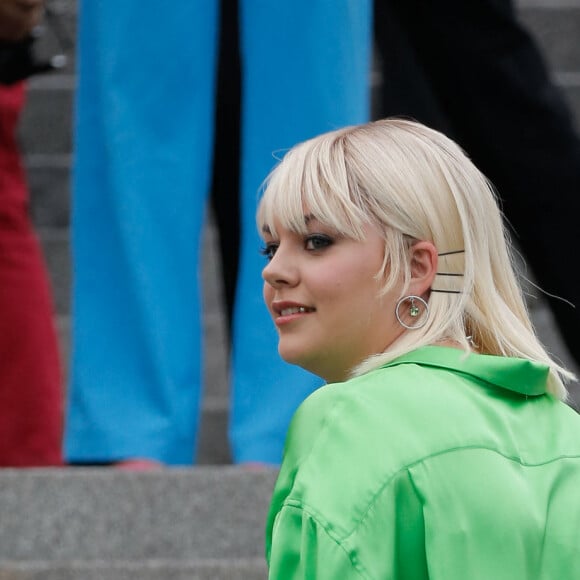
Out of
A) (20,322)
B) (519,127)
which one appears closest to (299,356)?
(519,127)

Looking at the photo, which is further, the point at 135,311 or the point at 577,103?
the point at 577,103

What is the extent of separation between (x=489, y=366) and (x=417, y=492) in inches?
7.4

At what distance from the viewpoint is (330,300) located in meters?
1.65

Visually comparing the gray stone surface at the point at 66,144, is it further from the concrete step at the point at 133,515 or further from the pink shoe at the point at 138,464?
the concrete step at the point at 133,515

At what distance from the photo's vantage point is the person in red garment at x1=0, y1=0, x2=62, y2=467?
136 inches

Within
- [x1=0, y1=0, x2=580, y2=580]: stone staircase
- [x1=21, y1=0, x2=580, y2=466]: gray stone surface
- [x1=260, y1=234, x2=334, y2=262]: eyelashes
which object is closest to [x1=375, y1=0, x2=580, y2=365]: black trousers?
[x1=0, y1=0, x2=580, y2=580]: stone staircase

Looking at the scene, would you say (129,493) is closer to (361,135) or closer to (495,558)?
(361,135)

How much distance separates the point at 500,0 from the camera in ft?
10.7

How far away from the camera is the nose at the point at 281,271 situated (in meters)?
1.69

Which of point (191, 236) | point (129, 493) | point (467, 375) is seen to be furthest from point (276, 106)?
point (467, 375)

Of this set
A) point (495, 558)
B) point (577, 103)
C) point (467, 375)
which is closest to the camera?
point (495, 558)

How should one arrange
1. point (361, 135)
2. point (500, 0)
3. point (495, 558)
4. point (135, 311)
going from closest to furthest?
1. point (495, 558)
2. point (361, 135)
3. point (135, 311)
4. point (500, 0)

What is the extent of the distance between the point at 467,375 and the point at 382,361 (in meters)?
0.10

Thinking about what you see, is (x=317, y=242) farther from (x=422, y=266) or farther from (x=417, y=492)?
(x=417, y=492)
